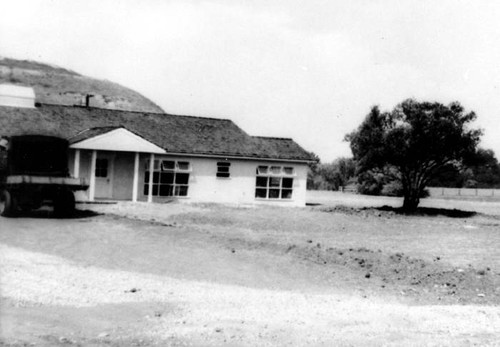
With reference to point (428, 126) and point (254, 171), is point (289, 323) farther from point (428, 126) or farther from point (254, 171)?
point (428, 126)

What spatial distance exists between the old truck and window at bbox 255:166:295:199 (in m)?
12.9

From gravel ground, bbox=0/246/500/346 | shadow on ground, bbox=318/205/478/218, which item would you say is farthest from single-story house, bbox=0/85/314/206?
gravel ground, bbox=0/246/500/346

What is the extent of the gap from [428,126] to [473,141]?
2770mm

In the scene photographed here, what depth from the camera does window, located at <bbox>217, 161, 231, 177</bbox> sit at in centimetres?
3161

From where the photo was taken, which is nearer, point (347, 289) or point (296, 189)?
point (347, 289)

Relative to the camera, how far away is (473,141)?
33.8 m

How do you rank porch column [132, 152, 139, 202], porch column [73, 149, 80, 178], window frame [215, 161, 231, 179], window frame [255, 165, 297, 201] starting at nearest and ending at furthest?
porch column [73, 149, 80, 178]
porch column [132, 152, 139, 202]
window frame [215, 161, 231, 179]
window frame [255, 165, 297, 201]

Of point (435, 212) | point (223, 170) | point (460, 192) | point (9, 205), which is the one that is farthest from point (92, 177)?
point (460, 192)

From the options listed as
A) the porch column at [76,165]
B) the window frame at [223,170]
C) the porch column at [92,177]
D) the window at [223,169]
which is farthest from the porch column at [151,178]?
the window at [223,169]

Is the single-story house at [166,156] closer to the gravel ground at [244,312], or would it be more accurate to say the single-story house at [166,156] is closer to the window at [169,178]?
the window at [169,178]

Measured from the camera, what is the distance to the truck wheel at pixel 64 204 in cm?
2028

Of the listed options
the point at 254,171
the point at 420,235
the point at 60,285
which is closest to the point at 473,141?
the point at 254,171

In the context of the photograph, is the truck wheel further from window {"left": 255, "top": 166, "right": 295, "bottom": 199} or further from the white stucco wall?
window {"left": 255, "top": 166, "right": 295, "bottom": 199}

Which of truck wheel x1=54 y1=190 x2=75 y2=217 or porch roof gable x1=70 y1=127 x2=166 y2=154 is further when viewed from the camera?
porch roof gable x1=70 y1=127 x2=166 y2=154
